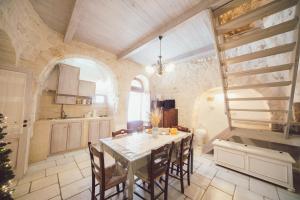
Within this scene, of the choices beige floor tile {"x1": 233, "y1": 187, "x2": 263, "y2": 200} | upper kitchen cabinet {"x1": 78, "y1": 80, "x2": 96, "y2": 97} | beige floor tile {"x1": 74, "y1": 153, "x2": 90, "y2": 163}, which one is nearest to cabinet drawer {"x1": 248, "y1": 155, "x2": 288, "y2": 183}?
beige floor tile {"x1": 233, "y1": 187, "x2": 263, "y2": 200}

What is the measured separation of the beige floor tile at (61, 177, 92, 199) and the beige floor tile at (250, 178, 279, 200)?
2968 mm

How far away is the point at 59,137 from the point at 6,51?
2249 millimetres

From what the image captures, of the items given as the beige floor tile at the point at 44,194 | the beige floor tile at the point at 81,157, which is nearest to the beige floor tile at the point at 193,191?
the beige floor tile at the point at 44,194

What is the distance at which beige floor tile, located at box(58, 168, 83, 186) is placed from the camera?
2.20 m

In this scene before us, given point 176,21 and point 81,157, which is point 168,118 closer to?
point 81,157

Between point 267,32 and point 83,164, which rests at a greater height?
point 267,32

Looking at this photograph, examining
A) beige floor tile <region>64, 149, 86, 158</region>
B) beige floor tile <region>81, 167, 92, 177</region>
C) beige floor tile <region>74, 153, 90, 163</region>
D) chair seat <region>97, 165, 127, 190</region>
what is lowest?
beige floor tile <region>81, 167, 92, 177</region>

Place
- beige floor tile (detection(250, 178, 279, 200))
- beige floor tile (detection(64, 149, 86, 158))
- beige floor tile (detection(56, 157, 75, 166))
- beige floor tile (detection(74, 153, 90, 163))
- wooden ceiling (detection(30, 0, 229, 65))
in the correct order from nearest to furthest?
beige floor tile (detection(250, 178, 279, 200)), wooden ceiling (detection(30, 0, 229, 65)), beige floor tile (detection(56, 157, 75, 166)), beige floor tile (detection(74, 153, 90, 163)), beige floor tile (detection(64, 149, 86, 158))

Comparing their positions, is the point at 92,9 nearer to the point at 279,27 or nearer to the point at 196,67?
the point at 279,27

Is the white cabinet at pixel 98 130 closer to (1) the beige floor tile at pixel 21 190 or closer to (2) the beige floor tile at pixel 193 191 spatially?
A: (1) the beige floor tile at pixel 21 190

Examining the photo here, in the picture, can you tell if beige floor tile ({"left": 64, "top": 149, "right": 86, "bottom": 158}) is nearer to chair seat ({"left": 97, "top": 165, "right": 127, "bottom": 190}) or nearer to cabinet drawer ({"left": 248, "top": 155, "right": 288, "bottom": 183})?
chair seat ({"left": 97, "top": 165, "right": 127, "bottom": 190})

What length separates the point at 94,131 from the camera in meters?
3.96

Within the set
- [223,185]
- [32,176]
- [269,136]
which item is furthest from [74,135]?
[269,136]

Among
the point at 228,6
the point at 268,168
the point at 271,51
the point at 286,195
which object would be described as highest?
the point at 228,6
